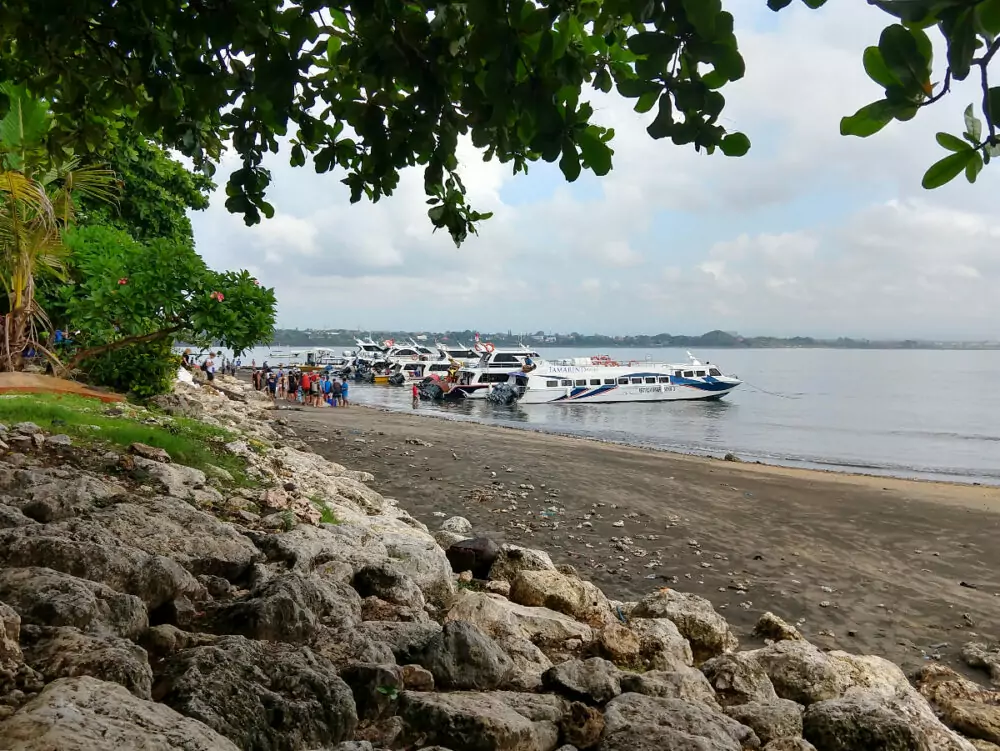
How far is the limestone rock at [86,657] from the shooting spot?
2.43 meters

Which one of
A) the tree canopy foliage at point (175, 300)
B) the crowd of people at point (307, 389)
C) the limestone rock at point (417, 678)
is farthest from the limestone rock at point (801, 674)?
the crowd of people at point (307, 389)

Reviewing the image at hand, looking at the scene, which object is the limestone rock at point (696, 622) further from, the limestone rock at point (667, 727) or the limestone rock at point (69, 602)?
the limestone rock at point (69, 602)

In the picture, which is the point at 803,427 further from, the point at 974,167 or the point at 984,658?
the point at 974,167

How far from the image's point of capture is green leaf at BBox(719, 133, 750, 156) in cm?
273

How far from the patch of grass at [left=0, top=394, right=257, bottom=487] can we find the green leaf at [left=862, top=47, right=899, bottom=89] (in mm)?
7267

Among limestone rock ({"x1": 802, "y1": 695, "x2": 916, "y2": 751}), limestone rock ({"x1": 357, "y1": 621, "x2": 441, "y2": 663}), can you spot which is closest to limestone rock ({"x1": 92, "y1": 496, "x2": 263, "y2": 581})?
limestone rock ({"x1": 357, "y1": 621, "x2": 441, "y2": 663})

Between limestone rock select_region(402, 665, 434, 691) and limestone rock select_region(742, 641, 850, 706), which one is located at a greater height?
limestone rock select_region(402, 665, 434, 691)

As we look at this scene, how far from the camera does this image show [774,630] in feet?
21.0

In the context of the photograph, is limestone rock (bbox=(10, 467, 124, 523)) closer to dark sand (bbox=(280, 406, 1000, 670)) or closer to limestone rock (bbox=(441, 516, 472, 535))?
limestone rock (bbox=(441, 516, 472, 535))

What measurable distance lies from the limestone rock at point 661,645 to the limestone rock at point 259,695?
8.38 feet

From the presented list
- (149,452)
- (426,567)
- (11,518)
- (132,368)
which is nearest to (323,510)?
(149,452)

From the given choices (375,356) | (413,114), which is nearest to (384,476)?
(413,114)

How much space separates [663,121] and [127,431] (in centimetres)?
726

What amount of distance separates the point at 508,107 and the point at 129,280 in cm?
1093
